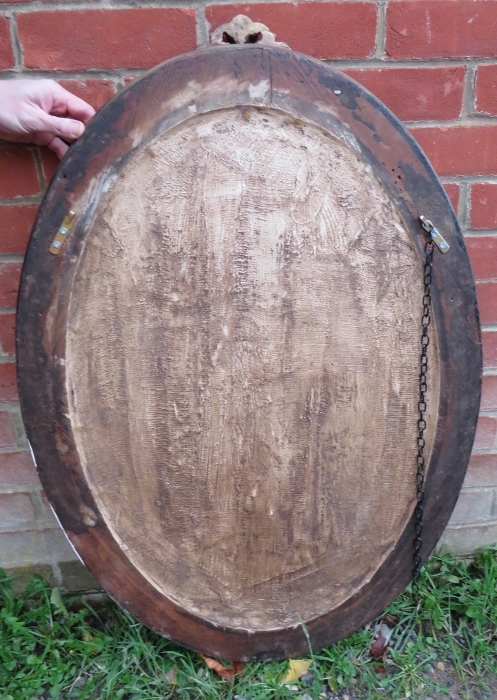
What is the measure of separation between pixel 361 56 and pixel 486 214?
1.48 ft

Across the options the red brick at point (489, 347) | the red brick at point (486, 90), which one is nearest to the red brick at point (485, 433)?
the red brick at point (489, 347)

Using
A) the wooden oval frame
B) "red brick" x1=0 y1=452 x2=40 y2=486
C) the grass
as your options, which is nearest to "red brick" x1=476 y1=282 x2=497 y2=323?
the wooden oval frame

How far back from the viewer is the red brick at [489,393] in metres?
1.47

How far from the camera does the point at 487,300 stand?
1394 mm

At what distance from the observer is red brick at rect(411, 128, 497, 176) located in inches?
48.8

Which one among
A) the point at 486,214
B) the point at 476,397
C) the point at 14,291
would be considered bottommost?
the point at 476,397

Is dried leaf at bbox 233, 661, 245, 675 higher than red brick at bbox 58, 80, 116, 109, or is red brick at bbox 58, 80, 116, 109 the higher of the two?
red brick at bbox 58, 80, 116, 109

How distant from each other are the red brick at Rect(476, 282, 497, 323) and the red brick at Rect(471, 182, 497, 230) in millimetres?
142

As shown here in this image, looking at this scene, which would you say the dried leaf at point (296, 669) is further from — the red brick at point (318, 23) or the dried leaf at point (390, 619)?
the red brick at point (318, 23)

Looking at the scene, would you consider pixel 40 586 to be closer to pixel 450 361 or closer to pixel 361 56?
pixel 450 361

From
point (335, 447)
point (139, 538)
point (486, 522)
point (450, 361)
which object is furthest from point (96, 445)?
point (486, 522)

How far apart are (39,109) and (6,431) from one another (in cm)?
75

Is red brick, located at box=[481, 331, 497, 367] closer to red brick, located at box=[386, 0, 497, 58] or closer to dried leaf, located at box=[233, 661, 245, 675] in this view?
red brick, located at box=[386, 0, 497, 58]

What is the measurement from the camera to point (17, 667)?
1372 mm
